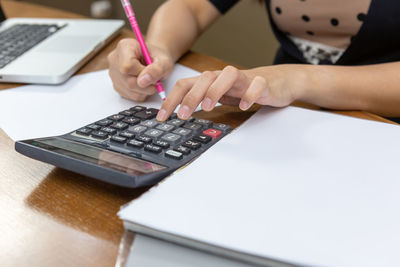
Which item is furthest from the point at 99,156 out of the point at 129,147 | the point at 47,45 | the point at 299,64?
the point at 47,45

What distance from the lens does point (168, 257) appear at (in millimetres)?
261

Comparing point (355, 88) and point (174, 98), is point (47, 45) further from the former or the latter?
point (355, 88)

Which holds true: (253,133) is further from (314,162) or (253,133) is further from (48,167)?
(48,167)

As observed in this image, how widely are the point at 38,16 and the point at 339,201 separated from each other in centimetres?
80

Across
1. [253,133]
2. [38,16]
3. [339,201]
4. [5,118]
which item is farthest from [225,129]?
[38,16]

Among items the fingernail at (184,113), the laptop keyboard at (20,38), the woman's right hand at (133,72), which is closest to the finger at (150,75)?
the woman's right hand at (133,72)

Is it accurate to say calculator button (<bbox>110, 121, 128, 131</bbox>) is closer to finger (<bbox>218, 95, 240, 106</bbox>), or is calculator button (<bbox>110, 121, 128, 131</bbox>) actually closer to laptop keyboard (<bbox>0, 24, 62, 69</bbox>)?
finger (<bbox>218, 95, 240, 106</bbox>)

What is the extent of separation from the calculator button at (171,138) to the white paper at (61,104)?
12cm

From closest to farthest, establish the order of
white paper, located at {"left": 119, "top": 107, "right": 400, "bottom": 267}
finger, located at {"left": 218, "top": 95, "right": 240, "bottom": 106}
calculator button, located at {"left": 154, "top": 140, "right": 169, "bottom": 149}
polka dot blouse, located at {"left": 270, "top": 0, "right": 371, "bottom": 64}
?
white paper, located at {"left": 119, "top": 107, "right": 400, "bottom": 267}, calculator button, located at {"left": 154, "top": 140, "right": 169, "bottom": 149}, finger, located at {"left": 218, "top": 95, "right": 240, "bottom": 106}, polka dot blouse, located at {"left": 270, "top": 0, "right": 371, "bottom": 64}

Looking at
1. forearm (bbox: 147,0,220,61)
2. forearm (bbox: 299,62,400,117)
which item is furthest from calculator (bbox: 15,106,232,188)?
forearm (bbox: 147,0,220,61)

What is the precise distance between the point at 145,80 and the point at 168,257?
0.88ft

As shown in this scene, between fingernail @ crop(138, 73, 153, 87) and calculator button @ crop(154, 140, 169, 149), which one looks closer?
calculator button @ crop(154, 140, 169, 149)

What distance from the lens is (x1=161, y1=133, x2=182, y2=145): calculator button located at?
36 cm

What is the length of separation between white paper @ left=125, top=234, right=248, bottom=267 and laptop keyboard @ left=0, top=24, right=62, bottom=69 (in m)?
0.45
